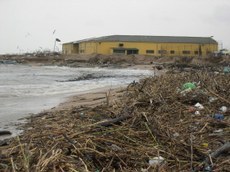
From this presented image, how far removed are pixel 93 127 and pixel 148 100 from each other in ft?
8.32

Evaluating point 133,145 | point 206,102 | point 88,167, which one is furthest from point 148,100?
point 88,167

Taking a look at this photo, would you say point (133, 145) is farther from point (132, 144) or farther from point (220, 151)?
point (220, 151)

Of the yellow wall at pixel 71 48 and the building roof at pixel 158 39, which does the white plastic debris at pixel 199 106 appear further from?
the yellow wall at pixel 71 48

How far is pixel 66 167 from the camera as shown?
377 cm

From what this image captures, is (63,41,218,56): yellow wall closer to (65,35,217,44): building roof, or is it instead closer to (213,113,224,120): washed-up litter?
(65,35,217,44): building roof

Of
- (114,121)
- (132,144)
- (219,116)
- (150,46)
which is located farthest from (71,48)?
(132,144)

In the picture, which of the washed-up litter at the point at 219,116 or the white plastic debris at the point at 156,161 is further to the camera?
the washed-up litter at the point at 219,116

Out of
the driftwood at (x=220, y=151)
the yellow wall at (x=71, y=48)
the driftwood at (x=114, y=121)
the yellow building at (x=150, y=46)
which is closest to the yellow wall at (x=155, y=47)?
the yellow building at (x=150, y=46)

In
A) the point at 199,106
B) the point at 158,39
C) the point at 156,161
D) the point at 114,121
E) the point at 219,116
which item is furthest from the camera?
the point at 158,39

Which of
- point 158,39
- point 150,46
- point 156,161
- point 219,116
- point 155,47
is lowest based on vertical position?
point 156,161

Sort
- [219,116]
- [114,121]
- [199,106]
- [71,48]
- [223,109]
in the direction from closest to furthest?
1. [114,121]
2. [219,116]
3. [223,109]
4. [199,106]
5. [71,48]

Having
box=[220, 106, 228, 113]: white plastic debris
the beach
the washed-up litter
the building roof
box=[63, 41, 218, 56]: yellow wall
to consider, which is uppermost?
the building roof

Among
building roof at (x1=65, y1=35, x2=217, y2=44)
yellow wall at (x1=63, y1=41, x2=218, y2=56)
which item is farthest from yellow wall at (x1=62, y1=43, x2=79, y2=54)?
yellow wall at (x1=63, y1=41, x2=218, y2=56)

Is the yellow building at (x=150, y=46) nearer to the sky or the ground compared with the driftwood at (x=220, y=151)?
nearer to the sky
